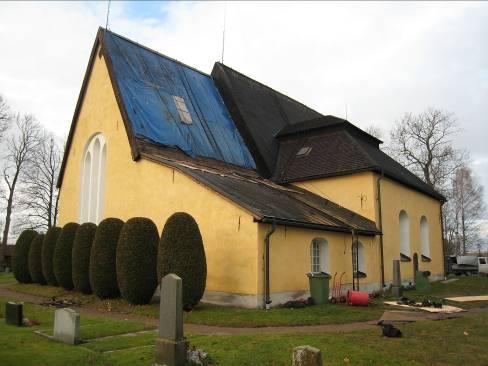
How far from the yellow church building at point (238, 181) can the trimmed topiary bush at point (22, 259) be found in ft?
7.90

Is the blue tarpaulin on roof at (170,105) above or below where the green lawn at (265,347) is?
above

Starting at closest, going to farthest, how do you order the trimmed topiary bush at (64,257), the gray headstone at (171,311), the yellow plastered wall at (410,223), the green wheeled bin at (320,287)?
1. the gray headstone at (171,311)
2. the green wheeled bin at (320,287)
3. the trimmed topiary bush at (64,257)
4. the yellow plastered wall at (410,223)

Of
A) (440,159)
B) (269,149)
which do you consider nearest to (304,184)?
(269,149)

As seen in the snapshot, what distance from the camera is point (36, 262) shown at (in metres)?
19.3

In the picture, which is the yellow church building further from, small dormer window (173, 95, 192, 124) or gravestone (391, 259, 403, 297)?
gravestone (391, 259, 403, 297)

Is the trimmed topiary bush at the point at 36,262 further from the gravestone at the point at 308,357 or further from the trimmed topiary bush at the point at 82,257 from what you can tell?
the gravestone at the point at 308,357

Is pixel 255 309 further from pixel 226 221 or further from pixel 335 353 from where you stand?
pixel 335 353

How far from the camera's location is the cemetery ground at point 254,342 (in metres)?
7.69

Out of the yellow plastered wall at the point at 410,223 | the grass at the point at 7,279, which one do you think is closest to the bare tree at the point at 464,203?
the yellow plastered wall at the point at 410,223

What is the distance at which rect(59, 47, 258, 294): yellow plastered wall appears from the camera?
1430cm

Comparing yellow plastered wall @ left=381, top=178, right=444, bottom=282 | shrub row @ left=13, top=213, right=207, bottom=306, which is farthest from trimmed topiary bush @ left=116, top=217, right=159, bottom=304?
yellow plastered wall @ left=381, top=178, right=444, bottom=282

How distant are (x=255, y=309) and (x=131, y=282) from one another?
3.77m

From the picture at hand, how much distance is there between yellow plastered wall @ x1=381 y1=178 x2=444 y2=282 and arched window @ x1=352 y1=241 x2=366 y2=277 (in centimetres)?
208

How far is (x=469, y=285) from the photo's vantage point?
24156mm
